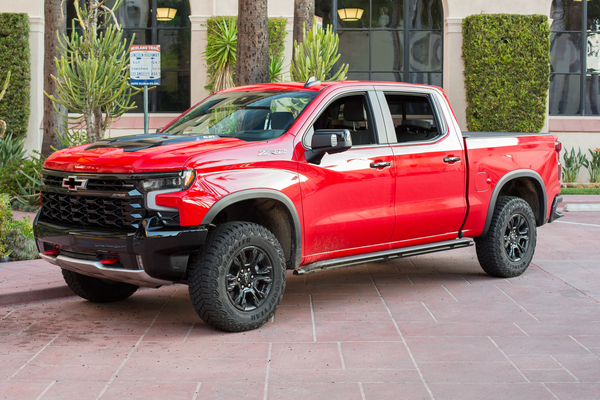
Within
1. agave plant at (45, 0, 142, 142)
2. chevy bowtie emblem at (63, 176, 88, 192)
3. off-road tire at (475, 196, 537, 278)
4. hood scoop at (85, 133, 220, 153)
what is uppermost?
agave plant at (45, 0, 142, 142)

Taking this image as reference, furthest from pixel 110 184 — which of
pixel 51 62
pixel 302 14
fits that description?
pixel 51 62

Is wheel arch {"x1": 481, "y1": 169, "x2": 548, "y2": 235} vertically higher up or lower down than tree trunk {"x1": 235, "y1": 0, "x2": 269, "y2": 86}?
lower down

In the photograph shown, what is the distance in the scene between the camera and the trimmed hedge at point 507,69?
1881 centimetres

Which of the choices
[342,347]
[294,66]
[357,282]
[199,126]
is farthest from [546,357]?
[294,66]

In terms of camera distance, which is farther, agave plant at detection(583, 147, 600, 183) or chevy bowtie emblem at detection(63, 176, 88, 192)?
agave plant at detection(583, 147, 600, 183)

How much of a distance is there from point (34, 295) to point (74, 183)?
183cm

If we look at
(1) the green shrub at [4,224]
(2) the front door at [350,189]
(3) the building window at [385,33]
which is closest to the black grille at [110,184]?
(2) the front door at [350,189]

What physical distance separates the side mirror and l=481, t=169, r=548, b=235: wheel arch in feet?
7.86

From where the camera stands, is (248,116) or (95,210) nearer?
(95,210)

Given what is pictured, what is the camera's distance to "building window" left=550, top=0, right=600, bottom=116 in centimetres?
2048

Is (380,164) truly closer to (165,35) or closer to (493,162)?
(493,162)

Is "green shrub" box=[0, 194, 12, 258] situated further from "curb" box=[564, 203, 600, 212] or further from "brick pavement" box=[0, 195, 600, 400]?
"curb" box=[564, 203, 600, 212]

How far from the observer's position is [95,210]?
5.35m

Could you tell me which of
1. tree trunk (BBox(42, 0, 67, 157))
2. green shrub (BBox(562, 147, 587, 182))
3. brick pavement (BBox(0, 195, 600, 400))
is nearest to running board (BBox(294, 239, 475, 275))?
brick pavement (BBox(0, 195, 600, 400))
